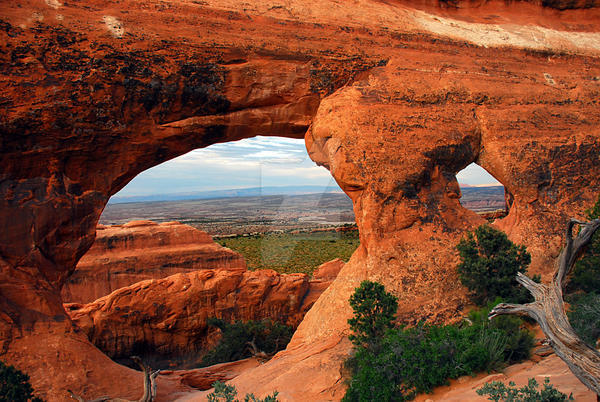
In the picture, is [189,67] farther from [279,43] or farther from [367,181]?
[367,181]

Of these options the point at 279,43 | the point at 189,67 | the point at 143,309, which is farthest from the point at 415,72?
the point at 143,309

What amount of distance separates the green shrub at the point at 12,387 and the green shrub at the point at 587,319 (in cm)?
786

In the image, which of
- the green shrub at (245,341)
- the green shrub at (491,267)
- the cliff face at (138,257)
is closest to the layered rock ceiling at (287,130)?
the green shrub at (491,267)

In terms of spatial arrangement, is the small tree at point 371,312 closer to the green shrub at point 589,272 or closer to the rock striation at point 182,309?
the green shrub at point 589,272

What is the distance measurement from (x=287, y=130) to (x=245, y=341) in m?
6.76

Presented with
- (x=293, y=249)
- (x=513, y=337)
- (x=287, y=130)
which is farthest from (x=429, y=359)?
(x=293, y=249)

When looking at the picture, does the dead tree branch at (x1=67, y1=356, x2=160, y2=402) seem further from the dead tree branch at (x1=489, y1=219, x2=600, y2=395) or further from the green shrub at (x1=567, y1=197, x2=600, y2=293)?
the green shrub at (x1=567, y1=197, x2=600, y2=293)

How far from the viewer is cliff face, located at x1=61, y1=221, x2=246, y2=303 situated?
2020 cm

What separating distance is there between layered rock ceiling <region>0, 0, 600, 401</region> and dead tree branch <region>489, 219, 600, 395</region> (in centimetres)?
352

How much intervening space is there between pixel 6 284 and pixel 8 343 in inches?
44.3

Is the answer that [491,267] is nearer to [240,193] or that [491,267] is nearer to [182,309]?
[182,309]

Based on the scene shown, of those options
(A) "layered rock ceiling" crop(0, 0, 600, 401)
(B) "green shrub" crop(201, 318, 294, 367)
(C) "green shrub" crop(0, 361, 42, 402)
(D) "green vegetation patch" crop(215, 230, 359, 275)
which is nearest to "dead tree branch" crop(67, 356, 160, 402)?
(A) "layered rock ceiling" crop(0, 0, 600, 401)

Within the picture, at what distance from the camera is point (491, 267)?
316 inches

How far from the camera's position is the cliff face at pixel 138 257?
2020 centimetres
